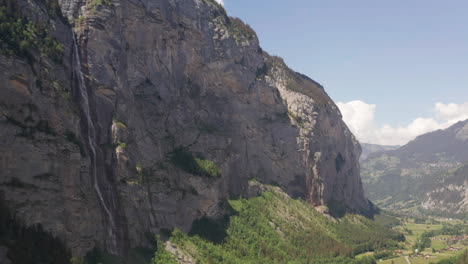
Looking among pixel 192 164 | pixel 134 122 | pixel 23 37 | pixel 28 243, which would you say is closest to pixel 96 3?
pixel 23 37

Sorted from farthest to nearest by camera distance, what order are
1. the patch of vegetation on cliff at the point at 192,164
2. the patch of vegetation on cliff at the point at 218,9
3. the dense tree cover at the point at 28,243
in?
the patch of vegetation on cliff at the point at 218,9
the patch of vegetation on cliff at the point at 192,164
the dense tree cover at the point at 28,243

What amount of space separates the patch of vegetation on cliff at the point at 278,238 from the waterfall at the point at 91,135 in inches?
831

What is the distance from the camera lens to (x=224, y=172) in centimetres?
13962

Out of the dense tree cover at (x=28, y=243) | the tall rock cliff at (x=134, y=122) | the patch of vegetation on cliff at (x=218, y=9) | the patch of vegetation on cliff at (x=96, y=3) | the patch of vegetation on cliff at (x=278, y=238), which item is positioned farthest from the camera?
the patch of vegetation on cliff at (x=218, y=9)

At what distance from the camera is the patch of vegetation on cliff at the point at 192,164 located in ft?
400

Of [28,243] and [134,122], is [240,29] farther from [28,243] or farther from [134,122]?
[28,243]

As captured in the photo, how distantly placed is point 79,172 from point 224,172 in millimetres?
66536

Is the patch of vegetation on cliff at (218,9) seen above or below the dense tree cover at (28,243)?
above

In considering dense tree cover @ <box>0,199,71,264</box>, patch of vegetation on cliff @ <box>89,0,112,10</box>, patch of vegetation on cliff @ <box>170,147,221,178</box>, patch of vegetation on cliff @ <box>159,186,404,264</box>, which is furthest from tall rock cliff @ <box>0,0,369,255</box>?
patch of vegetation on cliff @ <box>159,186,404,264</box>

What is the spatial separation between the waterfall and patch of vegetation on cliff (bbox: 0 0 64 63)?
265 inches

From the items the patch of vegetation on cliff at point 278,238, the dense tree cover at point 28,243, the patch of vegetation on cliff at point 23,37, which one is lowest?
the patch of vegetation on cliff at point 278,238

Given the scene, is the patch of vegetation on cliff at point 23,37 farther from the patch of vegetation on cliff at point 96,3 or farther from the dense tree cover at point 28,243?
the dense tree cover at point 28,243

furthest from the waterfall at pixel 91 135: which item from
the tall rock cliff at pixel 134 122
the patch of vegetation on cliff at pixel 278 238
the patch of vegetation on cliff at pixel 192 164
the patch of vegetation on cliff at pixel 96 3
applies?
the patch of vegetation on cliff at pixel 192 164

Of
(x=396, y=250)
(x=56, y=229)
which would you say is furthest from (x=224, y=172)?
(x=396, y=250)
